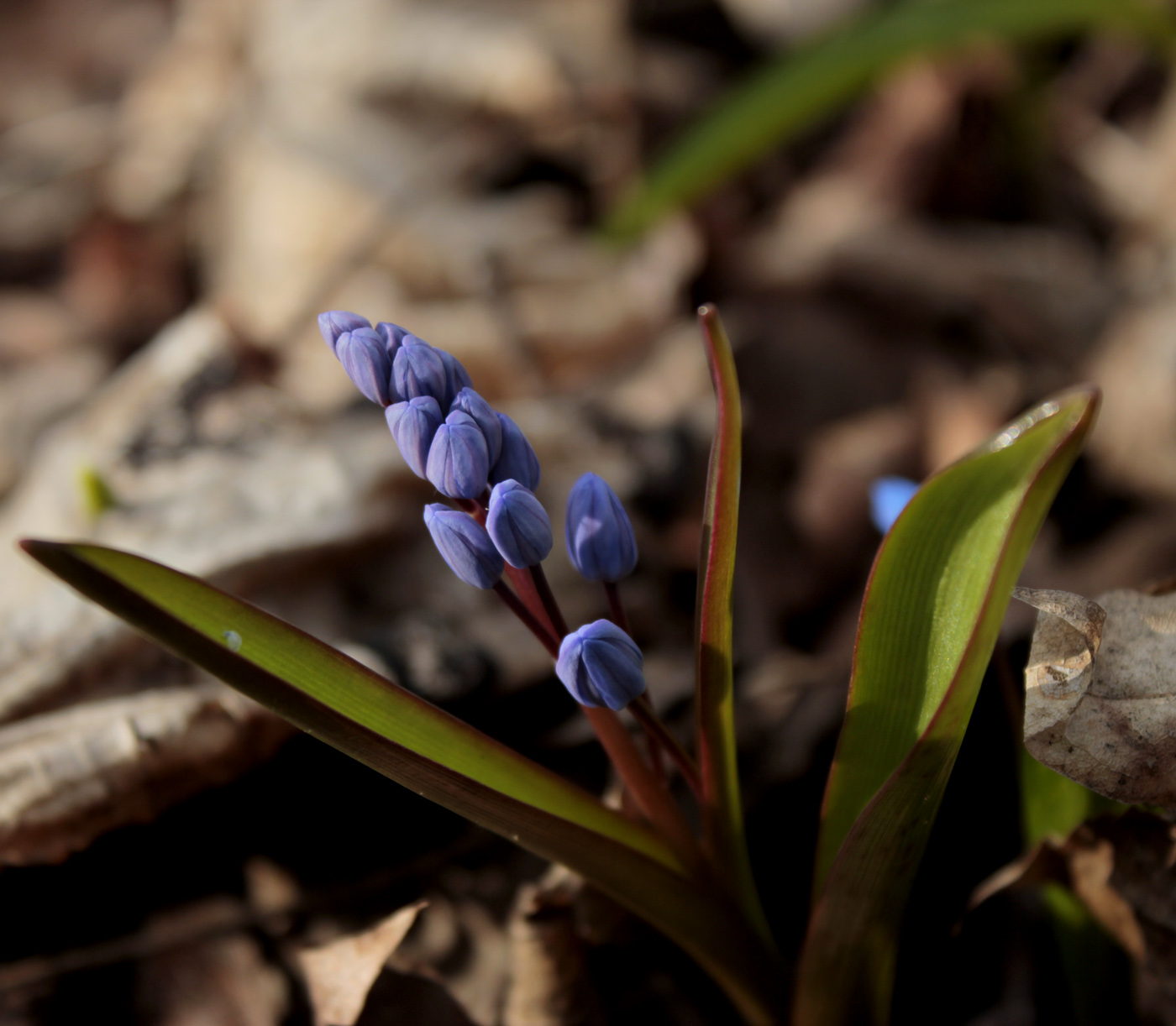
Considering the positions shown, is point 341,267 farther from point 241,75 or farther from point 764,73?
point 241,75

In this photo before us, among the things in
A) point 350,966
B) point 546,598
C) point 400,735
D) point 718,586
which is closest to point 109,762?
point 350,966

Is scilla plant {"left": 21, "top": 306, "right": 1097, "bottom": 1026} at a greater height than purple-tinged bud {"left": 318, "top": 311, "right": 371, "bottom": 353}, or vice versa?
purple-tinged bud {"left": 318, "top": 311, "right": 371, "bottom": 353}

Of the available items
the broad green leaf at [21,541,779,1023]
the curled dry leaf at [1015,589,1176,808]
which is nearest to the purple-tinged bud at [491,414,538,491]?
the broad green leaf at [21,541,779,1023]

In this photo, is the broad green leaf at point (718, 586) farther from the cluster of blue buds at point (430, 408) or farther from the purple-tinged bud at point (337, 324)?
the purple-tinged bud at point (337, 324)

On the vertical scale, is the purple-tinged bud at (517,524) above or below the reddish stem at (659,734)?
above

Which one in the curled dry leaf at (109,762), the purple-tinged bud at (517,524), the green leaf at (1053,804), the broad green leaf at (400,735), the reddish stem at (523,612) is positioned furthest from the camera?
the curled dry leaf at (109,762)

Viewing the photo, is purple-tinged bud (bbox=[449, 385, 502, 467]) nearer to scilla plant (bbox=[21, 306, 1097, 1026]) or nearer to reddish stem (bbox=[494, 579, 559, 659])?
scilla plant (bbox=[21, 306, 1097, 1026])

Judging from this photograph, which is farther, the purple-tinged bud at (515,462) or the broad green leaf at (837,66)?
the broad green leaf at (837,66)

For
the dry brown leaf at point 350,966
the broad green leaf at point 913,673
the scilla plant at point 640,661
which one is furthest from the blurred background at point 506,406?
the broad green leaf at point 913,673
